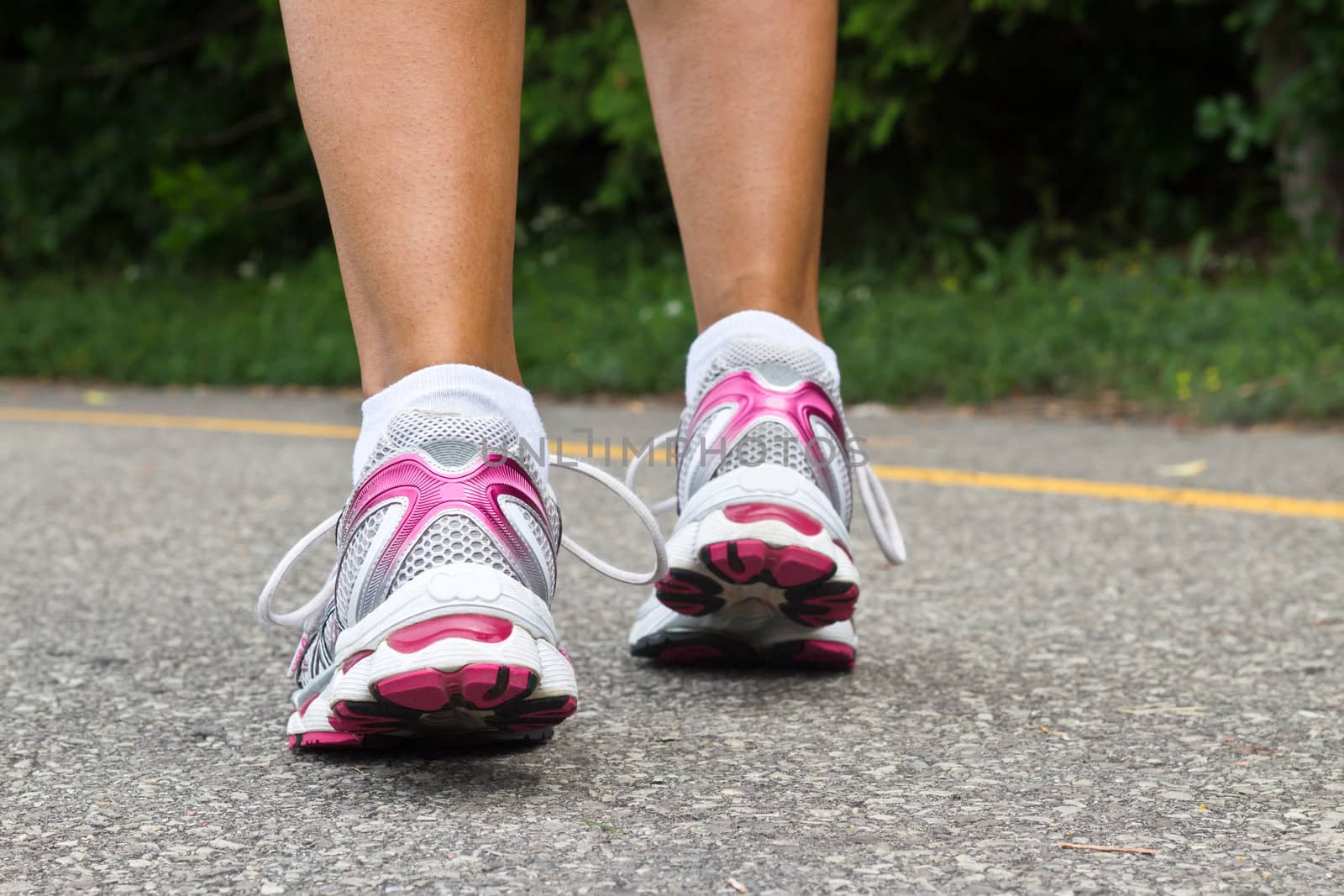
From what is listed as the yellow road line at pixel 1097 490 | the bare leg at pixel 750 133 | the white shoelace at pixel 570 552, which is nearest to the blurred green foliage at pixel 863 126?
the yellow road line at pixel 1097 490

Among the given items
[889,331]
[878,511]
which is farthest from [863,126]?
[878,511]

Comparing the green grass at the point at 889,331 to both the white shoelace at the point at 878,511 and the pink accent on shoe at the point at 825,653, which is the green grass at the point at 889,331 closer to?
the white shoelace at the point at 878,511

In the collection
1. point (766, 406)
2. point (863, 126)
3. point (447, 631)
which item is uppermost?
point (863, 126)

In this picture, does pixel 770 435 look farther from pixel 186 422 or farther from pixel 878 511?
pixel 186 422

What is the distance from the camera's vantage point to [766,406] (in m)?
1.62

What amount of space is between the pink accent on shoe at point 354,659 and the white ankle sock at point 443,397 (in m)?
0.19

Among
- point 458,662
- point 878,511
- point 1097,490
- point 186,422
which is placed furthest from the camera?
point 186,422

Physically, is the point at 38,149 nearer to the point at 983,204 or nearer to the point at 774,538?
the point at 983,204

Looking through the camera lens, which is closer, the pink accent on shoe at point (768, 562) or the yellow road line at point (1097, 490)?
the pink accent on shoe at point (768, 562)

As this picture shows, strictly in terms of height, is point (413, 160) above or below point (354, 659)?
above

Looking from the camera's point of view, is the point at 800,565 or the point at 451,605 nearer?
the point at 451,605

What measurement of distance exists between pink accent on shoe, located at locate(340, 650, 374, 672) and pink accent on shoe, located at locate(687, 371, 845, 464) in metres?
0.51

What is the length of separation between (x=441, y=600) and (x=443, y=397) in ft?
0.69

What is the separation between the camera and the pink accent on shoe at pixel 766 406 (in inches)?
63.7
